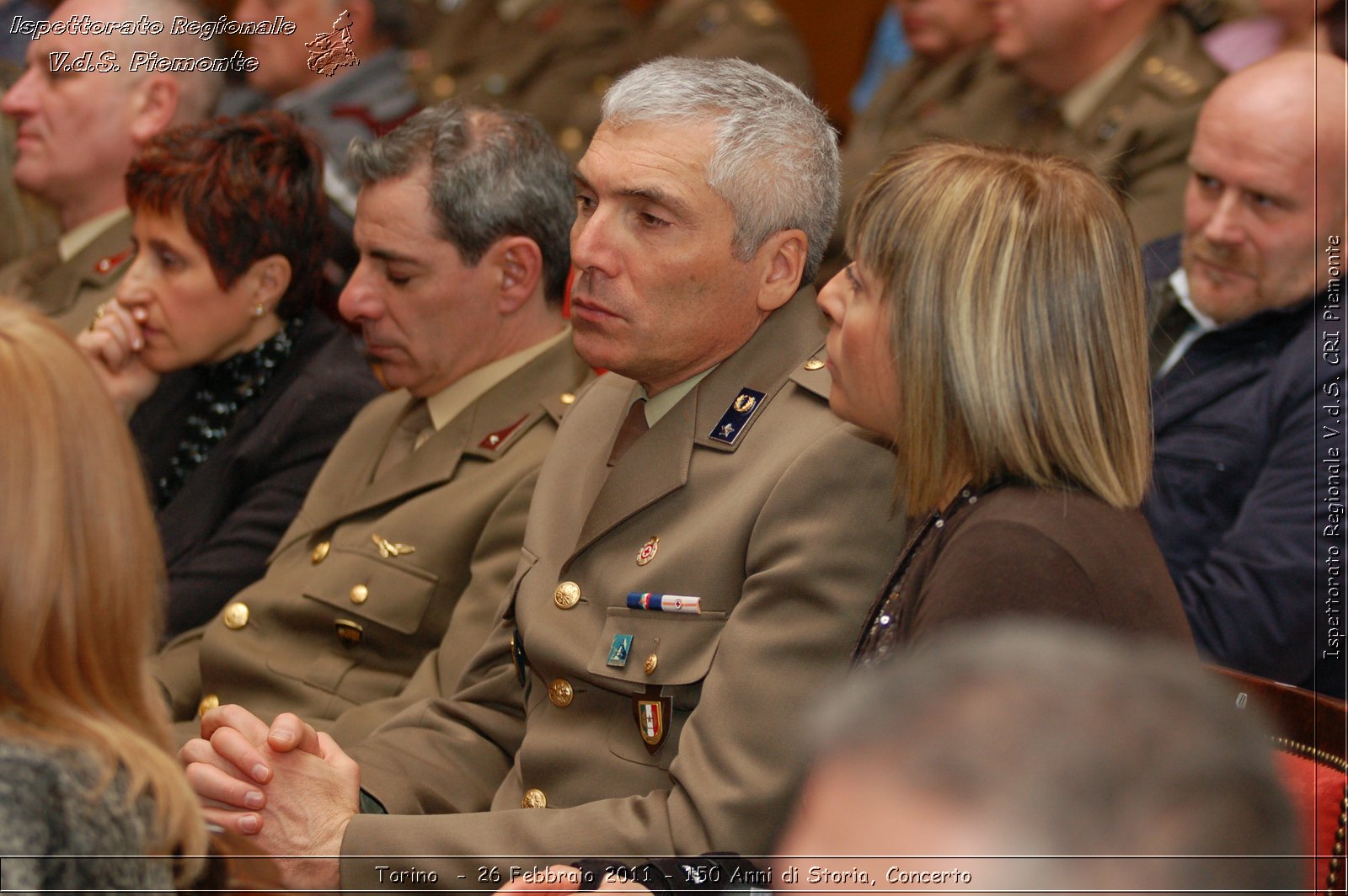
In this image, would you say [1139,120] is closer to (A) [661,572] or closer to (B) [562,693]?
(A) [661,572]

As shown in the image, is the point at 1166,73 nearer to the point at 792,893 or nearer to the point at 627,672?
the point at 627,672

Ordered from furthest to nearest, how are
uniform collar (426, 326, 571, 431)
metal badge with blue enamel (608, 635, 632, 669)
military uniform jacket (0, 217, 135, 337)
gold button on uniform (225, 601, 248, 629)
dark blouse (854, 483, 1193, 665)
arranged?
military uniform jacket (0, 217, 135, 337) → uniform collar (426, 326, 571, 431) → gold button on uniform (225, 601, 248, 629) → metal badge with blue enamel (608, 635, 632, 669) → dark blouse (854, 483, 1193, 665)

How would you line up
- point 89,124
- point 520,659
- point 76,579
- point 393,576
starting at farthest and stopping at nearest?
point 89,124
point 393,576
point 520,659
point 76,579

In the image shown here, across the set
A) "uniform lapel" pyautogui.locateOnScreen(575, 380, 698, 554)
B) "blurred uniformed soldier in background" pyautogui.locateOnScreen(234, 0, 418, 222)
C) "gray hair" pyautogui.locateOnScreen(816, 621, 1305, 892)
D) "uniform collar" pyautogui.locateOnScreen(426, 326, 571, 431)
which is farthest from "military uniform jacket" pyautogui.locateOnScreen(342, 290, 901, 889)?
"blurred uniformed soldier in background" pyautogui.locateOnScreen(234, 0, 418, 222)

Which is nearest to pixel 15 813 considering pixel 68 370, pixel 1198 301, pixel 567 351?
pixel 68 370

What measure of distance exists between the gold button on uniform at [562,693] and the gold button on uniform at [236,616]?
73 centimetres

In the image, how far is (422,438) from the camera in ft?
7.98

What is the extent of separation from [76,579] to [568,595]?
28.2 inches

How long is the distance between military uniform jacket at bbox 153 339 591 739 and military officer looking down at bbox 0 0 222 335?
1.25 meters

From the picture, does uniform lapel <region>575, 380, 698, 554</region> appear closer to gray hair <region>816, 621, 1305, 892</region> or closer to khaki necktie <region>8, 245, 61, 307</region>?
gray hair <region>816, 621, 1305, 892</region>

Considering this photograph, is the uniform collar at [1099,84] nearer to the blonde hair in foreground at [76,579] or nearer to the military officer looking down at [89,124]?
the military officer looking down at [89,124]

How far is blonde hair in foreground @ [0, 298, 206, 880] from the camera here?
46.9 inches

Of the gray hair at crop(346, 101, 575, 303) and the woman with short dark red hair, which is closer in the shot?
the gray hair at crop(346, 101, 575, 303)

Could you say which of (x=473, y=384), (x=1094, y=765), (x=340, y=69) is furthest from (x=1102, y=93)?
(x=1094, y=765)
